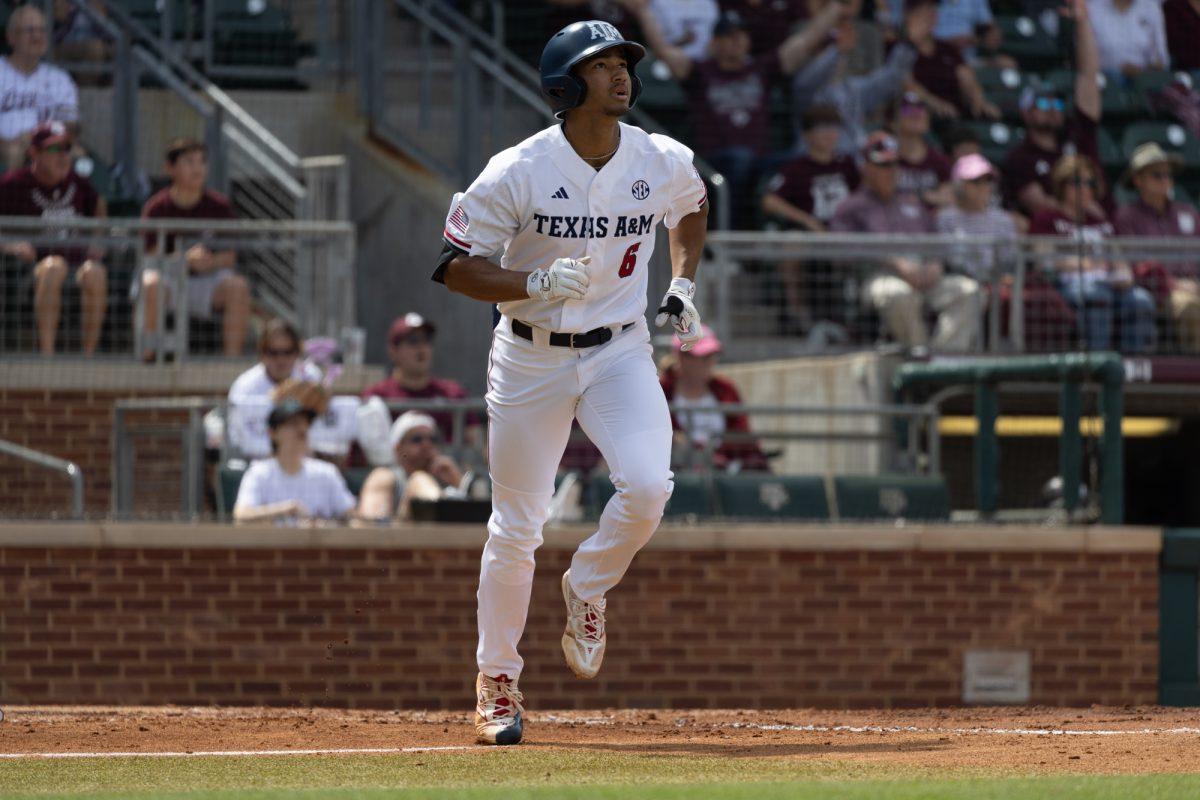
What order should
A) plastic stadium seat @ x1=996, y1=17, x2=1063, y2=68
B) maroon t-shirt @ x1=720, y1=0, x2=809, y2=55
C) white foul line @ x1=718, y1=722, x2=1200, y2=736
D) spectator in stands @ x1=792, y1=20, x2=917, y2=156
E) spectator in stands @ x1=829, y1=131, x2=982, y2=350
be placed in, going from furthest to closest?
1. maroon t-shirt @ x1=720, y1=0, x2=809, y2=55
2. spectator in stands @ x1=792, y1=20, x2=917, y2=156
3. plastic stadium seat @ x1=996, y1=17, x2=1063, y2=68
4. spectator in stands @ x1=829, y1=131, x2=982, y2=350
5. white foul line @ x1=718, y1=722, x2=1200, y2=736

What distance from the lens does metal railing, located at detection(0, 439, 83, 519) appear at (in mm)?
8852

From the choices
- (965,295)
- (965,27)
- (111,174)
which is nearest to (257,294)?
(111,174)

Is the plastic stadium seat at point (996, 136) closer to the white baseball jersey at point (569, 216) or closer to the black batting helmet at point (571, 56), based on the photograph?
the white baseball jersey at point (569, 216)

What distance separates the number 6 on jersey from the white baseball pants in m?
0.19

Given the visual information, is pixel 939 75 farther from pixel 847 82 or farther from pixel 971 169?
pixel 971 169

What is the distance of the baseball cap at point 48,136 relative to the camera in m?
10.4

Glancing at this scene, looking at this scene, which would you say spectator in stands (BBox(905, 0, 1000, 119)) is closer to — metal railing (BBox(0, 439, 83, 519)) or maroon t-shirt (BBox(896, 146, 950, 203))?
maroon t-shirt (BBox(896, 146, 950, 203))

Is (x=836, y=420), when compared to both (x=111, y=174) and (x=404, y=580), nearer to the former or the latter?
(x=404, y=580)

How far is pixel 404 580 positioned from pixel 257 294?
8.25 feet

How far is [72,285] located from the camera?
9.87 meters

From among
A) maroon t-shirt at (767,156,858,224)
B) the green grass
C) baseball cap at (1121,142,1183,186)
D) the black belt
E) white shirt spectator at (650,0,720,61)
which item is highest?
white shirt spectator at (650,0,720,61)

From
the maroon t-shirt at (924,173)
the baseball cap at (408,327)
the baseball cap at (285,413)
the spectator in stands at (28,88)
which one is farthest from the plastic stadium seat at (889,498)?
the spectator in stands at (28,88)

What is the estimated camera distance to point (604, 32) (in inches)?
219

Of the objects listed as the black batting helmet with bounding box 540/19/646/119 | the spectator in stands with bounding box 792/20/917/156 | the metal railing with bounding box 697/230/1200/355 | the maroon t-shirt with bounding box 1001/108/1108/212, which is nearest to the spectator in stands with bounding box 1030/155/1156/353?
the metal railing with bounding box 697/230/1200/355
